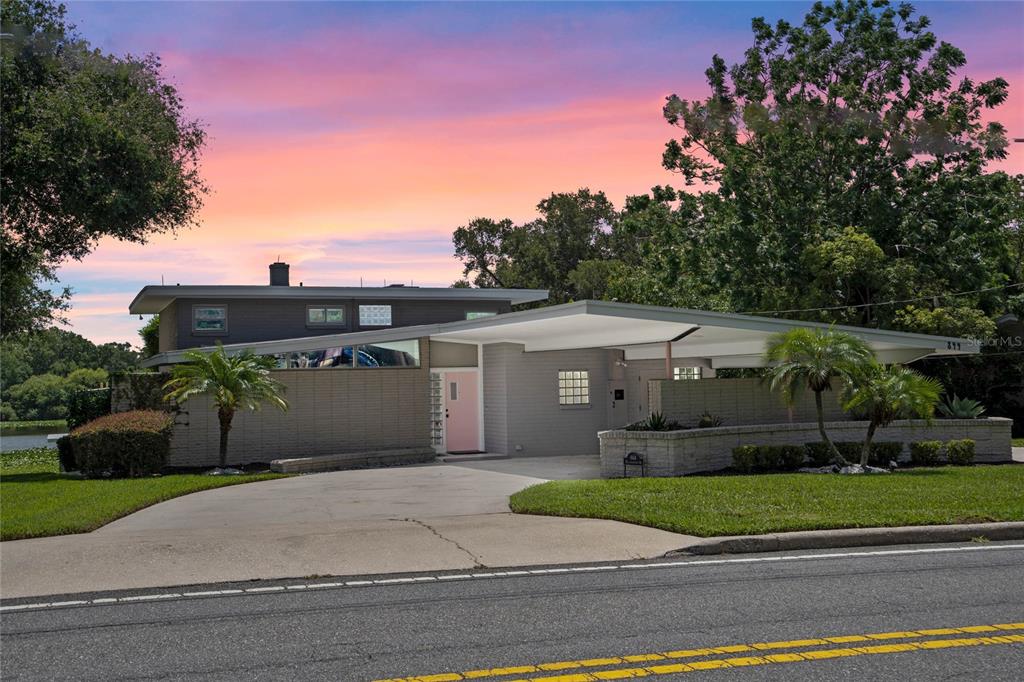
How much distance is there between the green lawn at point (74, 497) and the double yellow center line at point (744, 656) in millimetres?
8212

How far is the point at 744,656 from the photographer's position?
279 inches

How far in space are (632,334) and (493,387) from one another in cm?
579

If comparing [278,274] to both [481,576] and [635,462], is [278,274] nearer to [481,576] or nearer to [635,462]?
[635,462]

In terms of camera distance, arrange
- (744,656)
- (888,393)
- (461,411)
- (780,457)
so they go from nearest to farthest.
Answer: (744,656) < (888,393) < (780,457) < (461,411)

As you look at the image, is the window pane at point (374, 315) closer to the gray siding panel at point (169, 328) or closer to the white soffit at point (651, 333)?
the gray siding panel at point (169, 328)

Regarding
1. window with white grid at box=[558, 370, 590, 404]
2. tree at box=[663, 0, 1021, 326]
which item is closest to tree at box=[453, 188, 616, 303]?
tree at box=[663, 0, 1021, 326]

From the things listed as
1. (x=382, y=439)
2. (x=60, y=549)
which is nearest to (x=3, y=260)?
(x=382, y=439)

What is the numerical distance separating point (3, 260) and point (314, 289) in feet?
31.5

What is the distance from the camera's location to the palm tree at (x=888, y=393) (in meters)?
19.2

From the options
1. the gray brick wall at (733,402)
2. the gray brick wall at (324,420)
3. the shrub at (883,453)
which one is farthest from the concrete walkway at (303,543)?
the shrub at (883,453)

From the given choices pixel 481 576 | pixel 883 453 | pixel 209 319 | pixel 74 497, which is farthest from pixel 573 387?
pixel 481 576

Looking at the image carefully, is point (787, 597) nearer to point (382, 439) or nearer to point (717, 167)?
point (382, 439)

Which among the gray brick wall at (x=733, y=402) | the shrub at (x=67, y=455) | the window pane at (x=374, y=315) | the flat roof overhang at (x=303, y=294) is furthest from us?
the window pane at (x=374, y=315)

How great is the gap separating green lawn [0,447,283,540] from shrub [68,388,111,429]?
2318 mm
